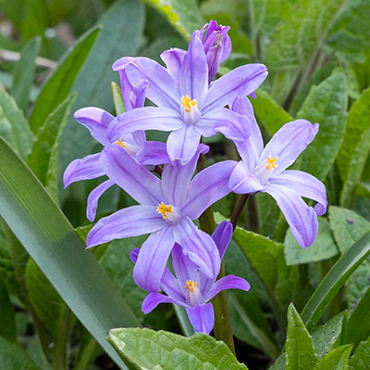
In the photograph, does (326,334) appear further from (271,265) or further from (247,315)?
(247,315)

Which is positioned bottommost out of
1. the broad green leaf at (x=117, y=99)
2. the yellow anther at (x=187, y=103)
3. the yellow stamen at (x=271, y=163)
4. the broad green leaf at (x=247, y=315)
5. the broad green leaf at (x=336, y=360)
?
the broad green leaf at (x=247, y=315)

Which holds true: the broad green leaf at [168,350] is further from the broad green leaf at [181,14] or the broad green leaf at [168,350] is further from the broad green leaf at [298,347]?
the broad green leaf at [181,14]

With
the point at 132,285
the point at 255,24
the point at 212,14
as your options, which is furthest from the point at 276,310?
the point at 212,14

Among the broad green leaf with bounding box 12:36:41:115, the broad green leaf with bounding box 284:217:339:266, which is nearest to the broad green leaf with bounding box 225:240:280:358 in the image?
the broad green leaf with bounding box 284:217:339:266

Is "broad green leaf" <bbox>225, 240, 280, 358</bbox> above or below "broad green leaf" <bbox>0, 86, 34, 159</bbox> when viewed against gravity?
below

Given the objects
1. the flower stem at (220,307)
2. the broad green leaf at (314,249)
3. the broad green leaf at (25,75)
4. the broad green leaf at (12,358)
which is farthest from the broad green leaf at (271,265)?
the broad green leaf at (25,75)

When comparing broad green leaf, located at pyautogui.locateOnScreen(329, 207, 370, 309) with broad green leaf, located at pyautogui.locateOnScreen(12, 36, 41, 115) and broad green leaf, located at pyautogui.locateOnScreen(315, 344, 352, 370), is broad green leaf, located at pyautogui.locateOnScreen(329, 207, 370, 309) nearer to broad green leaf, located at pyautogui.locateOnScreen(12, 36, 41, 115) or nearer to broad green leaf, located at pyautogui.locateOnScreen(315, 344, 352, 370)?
broad green leaf, located at pyautogui.locateOnScreen(315, 344, 352, 370)

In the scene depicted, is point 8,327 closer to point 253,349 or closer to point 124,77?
point 253,349
